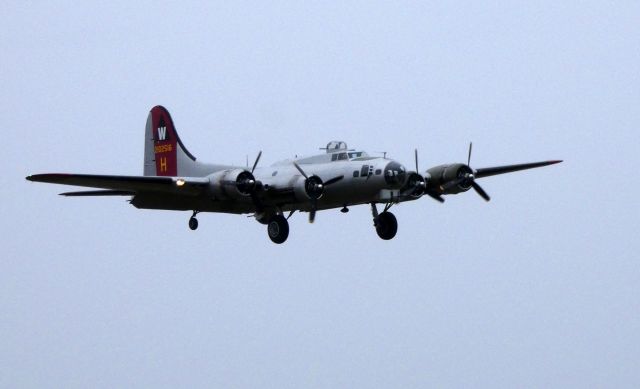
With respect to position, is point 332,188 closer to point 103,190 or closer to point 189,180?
point 189,180

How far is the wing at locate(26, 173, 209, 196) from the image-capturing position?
3762 centimetres

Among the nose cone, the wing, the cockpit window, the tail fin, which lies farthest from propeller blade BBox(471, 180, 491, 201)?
the tail fin

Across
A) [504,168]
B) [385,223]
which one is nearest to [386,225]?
[385,223]

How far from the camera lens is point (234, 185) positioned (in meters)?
39.1

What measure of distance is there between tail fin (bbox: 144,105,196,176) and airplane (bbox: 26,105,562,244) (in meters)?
2.97

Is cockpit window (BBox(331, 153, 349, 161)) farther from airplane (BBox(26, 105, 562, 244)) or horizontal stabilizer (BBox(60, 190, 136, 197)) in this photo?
horizontal stabilizer (BBox(60, 190, 136, 197))

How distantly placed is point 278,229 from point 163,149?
27.9 feet

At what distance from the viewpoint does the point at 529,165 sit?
4316 cm

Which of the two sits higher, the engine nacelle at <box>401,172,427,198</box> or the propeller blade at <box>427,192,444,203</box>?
the engine nacelle at <box>401,172,427,198</box>

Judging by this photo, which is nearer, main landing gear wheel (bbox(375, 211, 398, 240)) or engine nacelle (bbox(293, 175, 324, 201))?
engine nacelle (bbox(293, 175, 324, 201))

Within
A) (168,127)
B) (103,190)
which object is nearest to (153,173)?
(168,127)

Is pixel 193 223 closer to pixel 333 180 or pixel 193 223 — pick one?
pixel 193 223

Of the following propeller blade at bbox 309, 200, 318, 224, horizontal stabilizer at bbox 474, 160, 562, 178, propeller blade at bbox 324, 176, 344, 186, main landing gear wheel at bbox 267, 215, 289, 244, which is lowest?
main landing gear wheel at bbox 267, 215, 289, 244

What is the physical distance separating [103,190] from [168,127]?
5.89 metres
